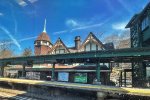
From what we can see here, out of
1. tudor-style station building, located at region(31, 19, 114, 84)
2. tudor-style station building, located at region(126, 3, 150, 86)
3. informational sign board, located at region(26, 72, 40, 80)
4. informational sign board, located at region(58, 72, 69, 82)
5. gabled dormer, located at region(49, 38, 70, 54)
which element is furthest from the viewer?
gabled dormer, located at region(49, 38, 70, 54)

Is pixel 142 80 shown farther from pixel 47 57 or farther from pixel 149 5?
pixel 47 57

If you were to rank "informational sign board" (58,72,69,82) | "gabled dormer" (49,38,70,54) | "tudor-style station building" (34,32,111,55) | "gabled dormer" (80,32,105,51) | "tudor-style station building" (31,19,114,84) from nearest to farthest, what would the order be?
"tudor-style station building" (31,19,114,84)
"informational sign board" (58,72,69,82)
"gabled dormer" (80,32,105,51)
"tudor-style station building" (34,32,111,55)
"gabled dormer" (49,38,70,54)

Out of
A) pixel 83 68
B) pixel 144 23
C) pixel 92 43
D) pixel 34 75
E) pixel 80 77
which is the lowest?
pixel 34 75

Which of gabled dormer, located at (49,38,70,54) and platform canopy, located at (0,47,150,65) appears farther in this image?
gabled dormer, located at (49,38,70,54)

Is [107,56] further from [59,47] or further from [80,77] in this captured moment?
[59,47]

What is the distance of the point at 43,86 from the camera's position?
92.8 feet

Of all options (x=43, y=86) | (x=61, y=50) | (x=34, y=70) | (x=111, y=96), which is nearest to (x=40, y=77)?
(x=34, y=70)

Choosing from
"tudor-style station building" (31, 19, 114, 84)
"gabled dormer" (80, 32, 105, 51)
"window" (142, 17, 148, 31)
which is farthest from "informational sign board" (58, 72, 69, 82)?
"window" (142, 17, 148, 31)

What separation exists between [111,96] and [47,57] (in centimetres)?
1616

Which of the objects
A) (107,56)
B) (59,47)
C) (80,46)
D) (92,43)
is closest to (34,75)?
(59,47)

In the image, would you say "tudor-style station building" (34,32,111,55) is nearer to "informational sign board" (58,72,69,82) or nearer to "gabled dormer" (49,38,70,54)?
"gabled dormer" (49,38,70,54)

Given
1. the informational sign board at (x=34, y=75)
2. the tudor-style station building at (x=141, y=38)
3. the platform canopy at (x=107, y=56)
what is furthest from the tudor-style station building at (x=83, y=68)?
the tudor-style station building at (x=141, y=38)

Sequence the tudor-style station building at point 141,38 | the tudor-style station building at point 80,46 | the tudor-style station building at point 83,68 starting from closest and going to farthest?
the tudor-style station building at point 141,38 < the tudor-style station building at point 83,68 < the tudor-style station building at point 80,46

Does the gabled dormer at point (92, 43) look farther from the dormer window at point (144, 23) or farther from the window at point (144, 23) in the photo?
the window at point (144, 23)
